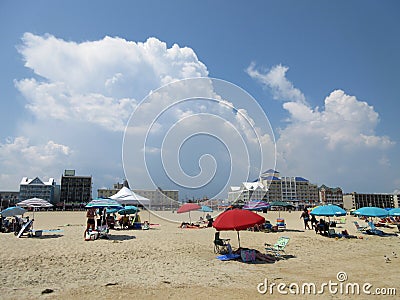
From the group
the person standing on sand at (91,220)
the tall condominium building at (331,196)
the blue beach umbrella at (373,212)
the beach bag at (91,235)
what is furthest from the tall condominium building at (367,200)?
the beach bag at (91,235)

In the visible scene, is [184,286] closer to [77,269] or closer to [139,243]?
[77,269]

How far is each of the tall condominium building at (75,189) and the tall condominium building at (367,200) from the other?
92949 millimetres

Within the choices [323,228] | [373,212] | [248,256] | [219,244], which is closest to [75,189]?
[323,228]

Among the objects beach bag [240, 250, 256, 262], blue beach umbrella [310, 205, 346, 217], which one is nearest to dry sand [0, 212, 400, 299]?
beach bag [240, 250, 256, 262]

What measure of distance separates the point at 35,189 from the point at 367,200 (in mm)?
114945

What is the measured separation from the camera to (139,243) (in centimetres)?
1170

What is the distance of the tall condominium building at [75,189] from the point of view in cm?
10056

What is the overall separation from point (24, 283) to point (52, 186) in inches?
4078

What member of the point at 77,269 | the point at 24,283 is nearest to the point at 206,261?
the point at 77,269

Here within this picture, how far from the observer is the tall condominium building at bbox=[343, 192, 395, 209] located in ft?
337

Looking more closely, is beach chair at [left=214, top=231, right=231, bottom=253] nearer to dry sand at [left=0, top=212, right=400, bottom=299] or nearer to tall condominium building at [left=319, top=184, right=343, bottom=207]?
dry sand at [left=0, top=212, right=400, bottom=299]

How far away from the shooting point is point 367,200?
344 feet

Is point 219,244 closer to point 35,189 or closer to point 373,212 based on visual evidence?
point 373,212

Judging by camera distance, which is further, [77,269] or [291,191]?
[291,191]
